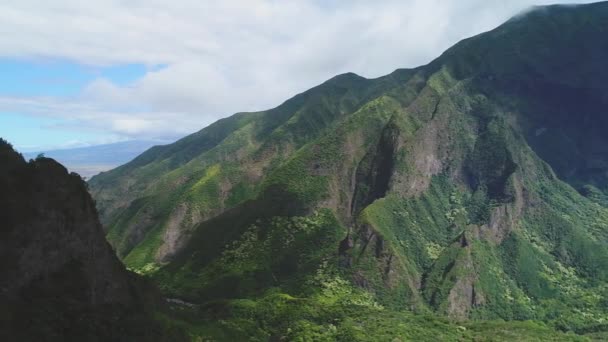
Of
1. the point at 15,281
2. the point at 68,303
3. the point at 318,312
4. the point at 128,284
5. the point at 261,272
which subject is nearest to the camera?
the point at 15,281

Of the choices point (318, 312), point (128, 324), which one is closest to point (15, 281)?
point (128, 324)

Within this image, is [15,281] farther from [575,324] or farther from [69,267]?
[575,324]

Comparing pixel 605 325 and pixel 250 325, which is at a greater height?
pixel 250 325

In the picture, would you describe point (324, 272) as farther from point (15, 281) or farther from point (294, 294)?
point (15, 281)

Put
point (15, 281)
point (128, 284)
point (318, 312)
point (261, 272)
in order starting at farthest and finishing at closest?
point (261, 272) < point (318, 312) < point (128, 284) < point (15, 281)

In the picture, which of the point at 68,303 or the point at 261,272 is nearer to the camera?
the point at 68,303

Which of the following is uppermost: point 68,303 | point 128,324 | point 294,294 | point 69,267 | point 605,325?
point 69,267
